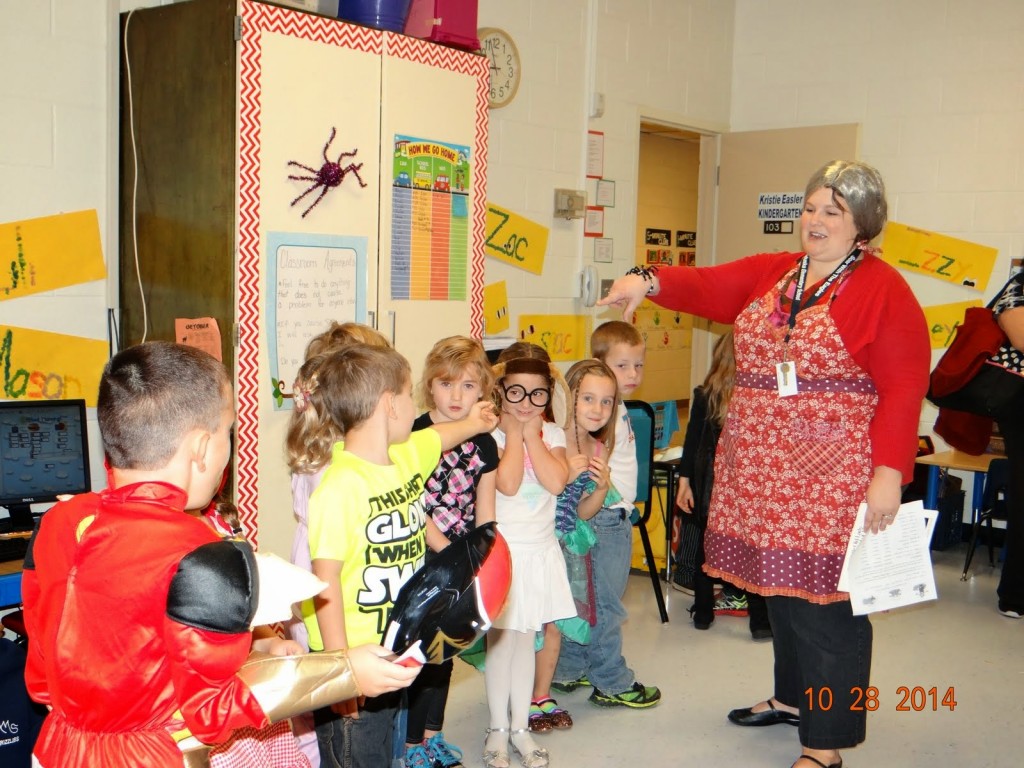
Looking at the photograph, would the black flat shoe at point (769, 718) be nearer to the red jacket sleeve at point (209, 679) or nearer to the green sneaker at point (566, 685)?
the green sneaker at point (566, 685)

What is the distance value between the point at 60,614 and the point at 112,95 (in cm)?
227

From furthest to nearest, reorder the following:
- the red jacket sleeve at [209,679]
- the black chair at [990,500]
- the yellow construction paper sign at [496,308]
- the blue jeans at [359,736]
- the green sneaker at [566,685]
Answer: the black chair at [990,500]
the yellow construction paper sign at [496,308]
the green sneaker at [566,685]
the blue jeans at [359,736]
the red jacket sleeve at [209,679]

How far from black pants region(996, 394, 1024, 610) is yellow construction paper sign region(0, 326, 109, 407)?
11.2ft

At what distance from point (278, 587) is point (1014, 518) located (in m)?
3.76

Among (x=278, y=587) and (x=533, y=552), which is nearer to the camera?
(x=278, y=587)

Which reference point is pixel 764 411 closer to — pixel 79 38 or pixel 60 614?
pixel 60 614

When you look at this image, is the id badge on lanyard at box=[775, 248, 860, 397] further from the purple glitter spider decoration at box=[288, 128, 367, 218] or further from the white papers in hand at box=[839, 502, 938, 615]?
the purple glitter spider decoration at box=[288, 128, 367, 218]

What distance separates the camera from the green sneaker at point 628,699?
3.20 metres

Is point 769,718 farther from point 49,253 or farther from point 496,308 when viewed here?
point 49,253

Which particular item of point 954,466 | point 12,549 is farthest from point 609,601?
point 954,466

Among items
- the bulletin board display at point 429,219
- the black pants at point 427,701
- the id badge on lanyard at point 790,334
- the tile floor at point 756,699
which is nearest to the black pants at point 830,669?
the tile floor at point 756,699

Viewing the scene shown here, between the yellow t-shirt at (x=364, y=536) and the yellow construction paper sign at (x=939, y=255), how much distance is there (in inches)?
162

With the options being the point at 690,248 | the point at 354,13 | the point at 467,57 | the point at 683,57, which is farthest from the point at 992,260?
the point at 690,248

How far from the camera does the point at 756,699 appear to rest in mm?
3293
